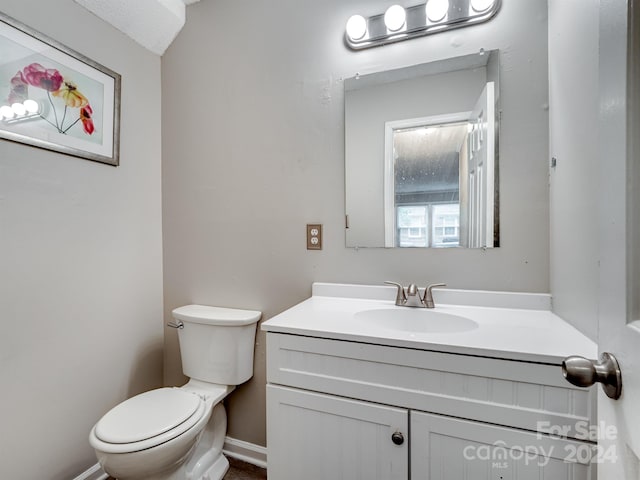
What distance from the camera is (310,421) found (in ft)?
3.26

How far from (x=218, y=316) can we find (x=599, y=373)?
1.39 m

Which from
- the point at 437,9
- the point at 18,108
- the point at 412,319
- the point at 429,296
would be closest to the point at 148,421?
the point at 412,319

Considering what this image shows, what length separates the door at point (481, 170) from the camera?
1219 millimetres

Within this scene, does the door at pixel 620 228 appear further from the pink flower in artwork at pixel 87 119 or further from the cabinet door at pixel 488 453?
the pink flower in artwork at pixel 87 119

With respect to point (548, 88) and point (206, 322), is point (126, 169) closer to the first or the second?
point (206, 322)

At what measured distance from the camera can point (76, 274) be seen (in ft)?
4.50

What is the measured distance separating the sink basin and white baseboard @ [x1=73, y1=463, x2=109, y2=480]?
1.42 metres

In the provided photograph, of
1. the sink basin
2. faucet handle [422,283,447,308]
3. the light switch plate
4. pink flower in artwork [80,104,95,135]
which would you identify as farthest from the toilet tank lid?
pink flower in artwork [80,104,95,135]

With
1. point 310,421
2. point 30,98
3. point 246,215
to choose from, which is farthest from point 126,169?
point 310,421

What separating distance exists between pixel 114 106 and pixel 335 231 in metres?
1.26

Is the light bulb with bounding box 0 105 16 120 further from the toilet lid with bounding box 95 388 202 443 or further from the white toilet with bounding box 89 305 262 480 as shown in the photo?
the toilet lid with bounding box 95 388 202 443

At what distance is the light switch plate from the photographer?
146 cm

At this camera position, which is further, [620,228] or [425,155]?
[425,155]

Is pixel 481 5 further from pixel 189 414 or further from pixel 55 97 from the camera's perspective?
pixel 189 414
